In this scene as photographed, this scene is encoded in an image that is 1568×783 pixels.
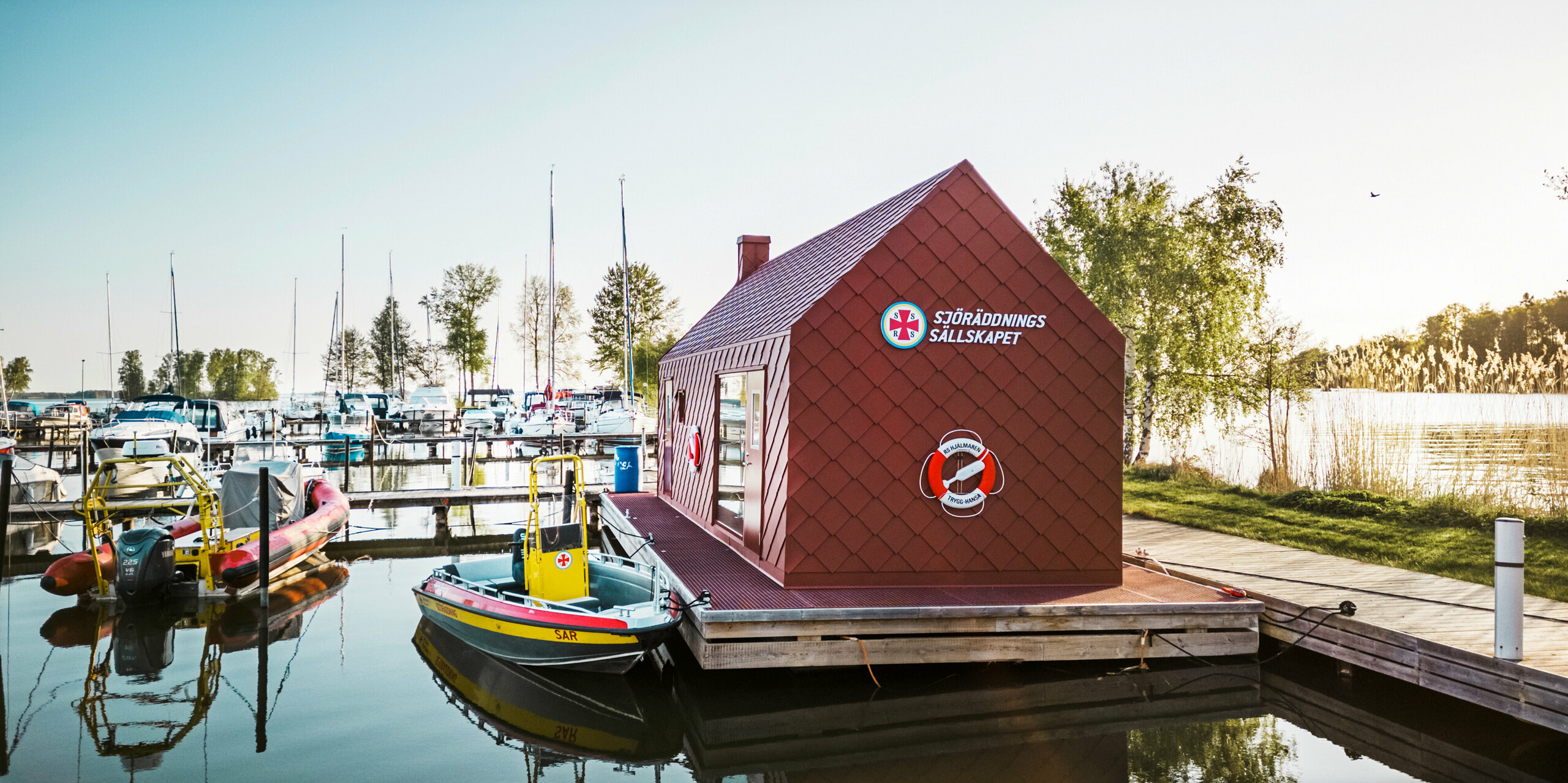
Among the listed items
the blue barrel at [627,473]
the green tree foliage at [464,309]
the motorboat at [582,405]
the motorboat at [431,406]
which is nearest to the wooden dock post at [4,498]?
the blue barrel at [627,473]

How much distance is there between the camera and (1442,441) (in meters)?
13.3

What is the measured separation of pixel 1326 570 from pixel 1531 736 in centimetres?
315

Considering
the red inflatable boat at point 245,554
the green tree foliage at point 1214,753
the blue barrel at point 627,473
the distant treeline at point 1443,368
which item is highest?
the distant treeline at point 1443,368

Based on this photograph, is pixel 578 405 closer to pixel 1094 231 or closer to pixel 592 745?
pixel 1094 231

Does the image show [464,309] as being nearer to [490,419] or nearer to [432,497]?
[490,419]

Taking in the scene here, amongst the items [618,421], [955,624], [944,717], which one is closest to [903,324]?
[955,624]

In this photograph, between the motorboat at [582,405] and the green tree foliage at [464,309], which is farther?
the green tree foliage at [464,309]

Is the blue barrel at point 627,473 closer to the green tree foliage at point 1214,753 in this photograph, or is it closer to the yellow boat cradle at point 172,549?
the yellow boat cradle at point 172,549

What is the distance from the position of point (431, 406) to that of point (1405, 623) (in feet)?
125

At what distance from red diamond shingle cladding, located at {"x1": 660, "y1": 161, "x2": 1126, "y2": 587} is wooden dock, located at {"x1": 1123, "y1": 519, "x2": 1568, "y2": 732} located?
1546 mm

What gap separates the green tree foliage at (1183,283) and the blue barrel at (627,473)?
33.5 ft

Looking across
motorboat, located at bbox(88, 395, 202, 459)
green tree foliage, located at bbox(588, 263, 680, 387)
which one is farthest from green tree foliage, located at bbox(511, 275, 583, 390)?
motorboat, located at bbox(88, 395, 202, 459)

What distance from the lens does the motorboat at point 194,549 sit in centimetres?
1077

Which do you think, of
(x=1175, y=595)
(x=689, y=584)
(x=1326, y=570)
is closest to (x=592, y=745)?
(x=689, y=584)
